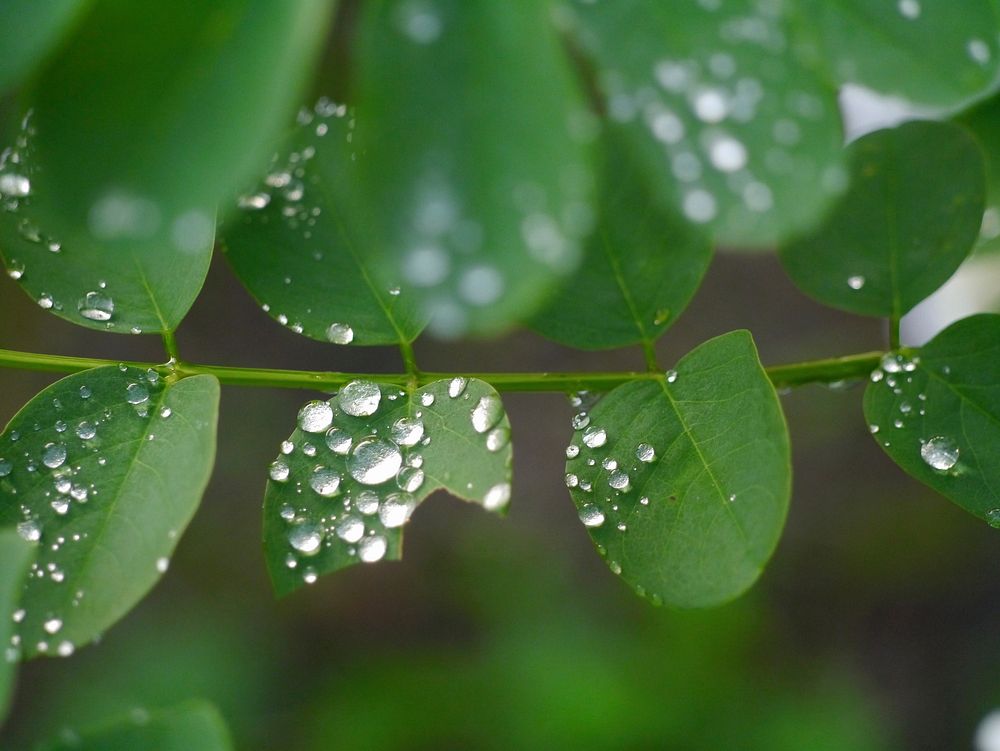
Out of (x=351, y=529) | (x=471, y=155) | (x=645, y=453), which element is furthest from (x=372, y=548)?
(x=471, y=155)

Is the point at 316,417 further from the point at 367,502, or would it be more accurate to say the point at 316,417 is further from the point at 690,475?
the point at 690,475

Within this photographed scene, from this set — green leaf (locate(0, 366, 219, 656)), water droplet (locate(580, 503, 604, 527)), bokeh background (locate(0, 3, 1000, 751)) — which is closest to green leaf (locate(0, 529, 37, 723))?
green leaf (locate(0, 366, 219, 656))

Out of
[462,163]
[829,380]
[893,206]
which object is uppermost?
[462,163]

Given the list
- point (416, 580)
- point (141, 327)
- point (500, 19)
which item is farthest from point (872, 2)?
point (416, 580)

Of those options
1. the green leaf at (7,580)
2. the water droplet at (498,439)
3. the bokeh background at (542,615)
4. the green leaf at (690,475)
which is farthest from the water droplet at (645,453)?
the bokeh background at (542,615)

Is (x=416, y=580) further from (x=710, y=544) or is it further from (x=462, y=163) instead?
(x=462, y=163)

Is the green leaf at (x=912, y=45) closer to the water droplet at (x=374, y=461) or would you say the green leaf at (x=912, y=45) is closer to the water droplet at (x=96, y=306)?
the water droplet at (x=374, y=461)
